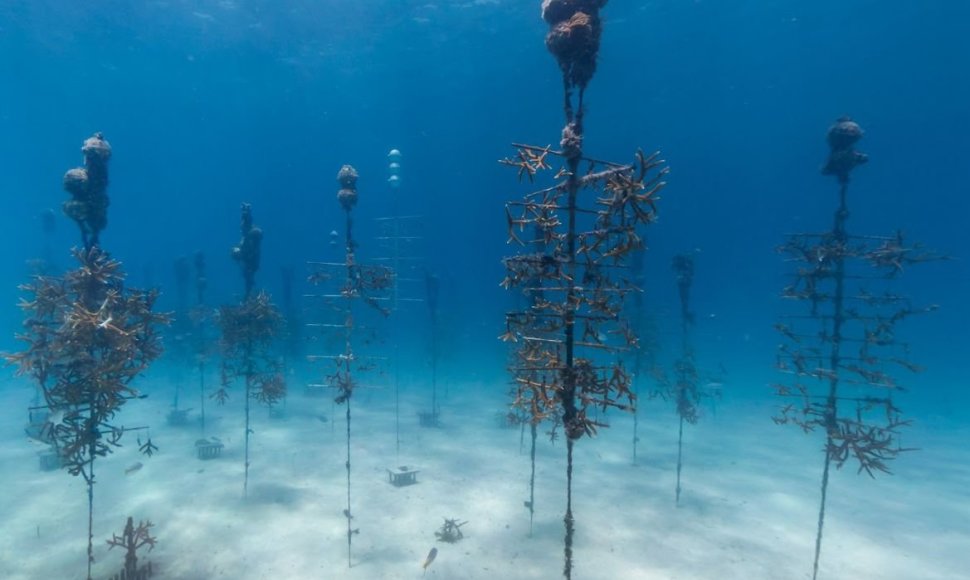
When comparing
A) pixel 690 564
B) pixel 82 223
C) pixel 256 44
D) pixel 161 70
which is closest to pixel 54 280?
pixel 82 223

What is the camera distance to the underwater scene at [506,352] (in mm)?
14305

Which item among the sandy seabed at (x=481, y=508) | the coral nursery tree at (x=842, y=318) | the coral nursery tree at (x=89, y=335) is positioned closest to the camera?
the coral nursery tree at (x=842, y=318)

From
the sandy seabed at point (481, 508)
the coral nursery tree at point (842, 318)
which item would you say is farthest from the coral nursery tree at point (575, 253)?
the sandy seabed at point (481, 508)

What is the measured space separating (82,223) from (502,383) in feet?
150

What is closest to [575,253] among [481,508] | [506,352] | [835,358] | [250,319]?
[835,358]

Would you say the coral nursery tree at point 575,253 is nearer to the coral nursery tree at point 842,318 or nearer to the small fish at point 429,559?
the coral nursery tree at point 842,318

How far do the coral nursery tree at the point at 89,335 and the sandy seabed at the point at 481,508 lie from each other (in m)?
5.93

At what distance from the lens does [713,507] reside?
2330 centimetres

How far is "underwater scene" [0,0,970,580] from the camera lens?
14.3 metres

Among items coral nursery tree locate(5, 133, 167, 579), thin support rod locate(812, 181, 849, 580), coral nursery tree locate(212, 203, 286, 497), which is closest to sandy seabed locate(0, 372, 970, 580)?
coral nursery tree locate(212, 203, 286, 497)

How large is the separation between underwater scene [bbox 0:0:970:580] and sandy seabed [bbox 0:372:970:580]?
0.18m

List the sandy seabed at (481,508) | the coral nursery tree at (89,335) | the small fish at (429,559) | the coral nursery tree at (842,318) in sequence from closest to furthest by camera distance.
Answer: the coral nursery tree at (842,318) < the coral nursery tree at (89,335) < the small fish at (429,559) < the sandy seabed at (481,508)

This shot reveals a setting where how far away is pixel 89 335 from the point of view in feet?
46.8

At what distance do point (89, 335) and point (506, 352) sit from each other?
25.0m
